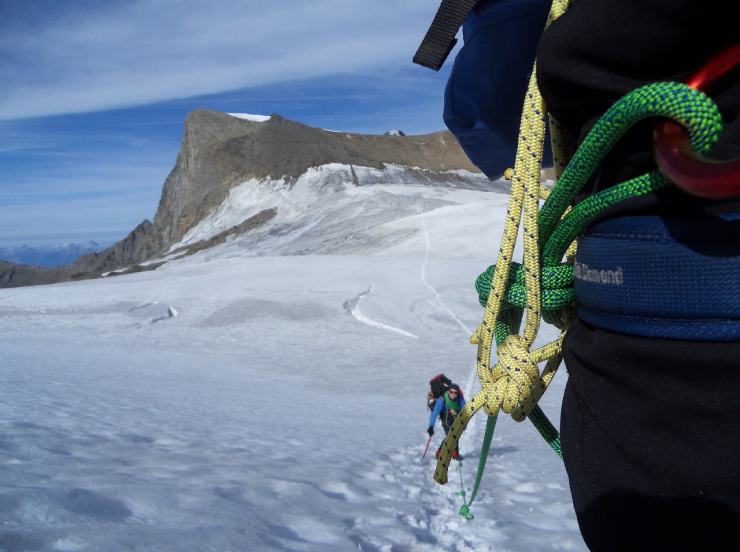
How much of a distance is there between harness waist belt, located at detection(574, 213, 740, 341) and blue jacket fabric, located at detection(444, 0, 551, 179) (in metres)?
0.43

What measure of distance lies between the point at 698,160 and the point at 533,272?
0.43m

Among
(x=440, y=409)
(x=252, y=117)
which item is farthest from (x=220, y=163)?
(x=440, y=409)

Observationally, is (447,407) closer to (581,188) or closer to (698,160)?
(581,188)

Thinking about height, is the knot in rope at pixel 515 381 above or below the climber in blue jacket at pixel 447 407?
above

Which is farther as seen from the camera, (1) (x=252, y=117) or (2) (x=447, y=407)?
(1) (x=252, y=117)

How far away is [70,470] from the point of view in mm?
3516

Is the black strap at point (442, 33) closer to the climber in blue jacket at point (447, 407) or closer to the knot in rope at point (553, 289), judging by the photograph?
the knot in rope at point (553, 289)

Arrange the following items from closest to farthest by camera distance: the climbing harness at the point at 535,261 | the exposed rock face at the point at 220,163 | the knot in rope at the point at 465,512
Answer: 1. the climbing harness at the point at 535,261
2. the knot in rope at the point at 465,512
3. the exposed rock face at the point at 220,163

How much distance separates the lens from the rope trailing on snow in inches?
43.1

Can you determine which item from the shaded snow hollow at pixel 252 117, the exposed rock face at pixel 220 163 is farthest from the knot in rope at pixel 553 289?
the shaded snow hollow at pixel 252 117

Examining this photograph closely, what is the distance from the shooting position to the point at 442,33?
1.31 m

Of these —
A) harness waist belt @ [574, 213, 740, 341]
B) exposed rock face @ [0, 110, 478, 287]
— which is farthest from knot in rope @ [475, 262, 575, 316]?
exposed rock face @ [0, 110, 478, 287]

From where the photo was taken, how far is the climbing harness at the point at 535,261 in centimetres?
109

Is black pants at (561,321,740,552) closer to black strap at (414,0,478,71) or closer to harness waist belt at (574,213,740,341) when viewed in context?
harness waist belt at (574,213,740,341)
